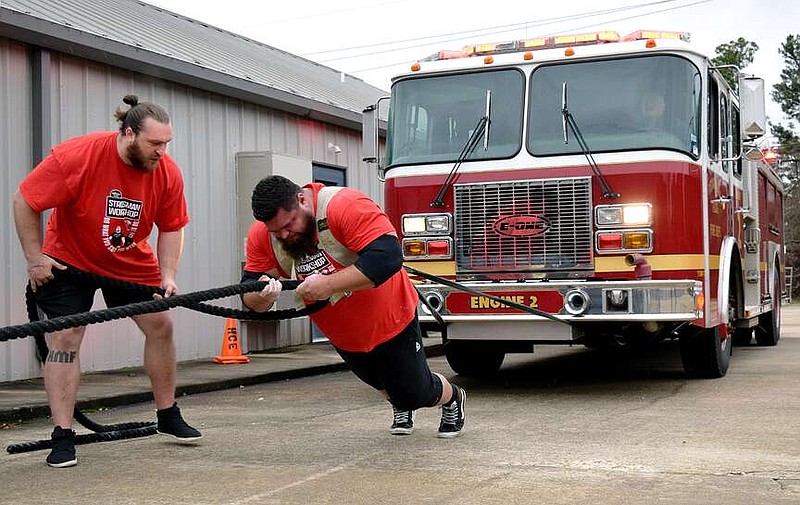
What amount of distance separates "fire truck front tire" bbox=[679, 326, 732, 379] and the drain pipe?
1140mm

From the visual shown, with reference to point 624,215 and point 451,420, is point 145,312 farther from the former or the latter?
point 624,215

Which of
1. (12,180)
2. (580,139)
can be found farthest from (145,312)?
(12,180)

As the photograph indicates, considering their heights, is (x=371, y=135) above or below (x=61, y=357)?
above

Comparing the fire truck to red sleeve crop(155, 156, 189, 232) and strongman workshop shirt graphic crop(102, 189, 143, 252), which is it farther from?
strongman workshop shirt graphic crop(102, 189, 143, 252)

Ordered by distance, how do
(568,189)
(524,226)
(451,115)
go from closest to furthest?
1. (568,189)
2. (524,226)
3. (451,115)

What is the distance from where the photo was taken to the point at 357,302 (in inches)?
240

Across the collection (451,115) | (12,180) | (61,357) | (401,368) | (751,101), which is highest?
(751,101)

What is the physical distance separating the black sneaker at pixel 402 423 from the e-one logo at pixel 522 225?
2.52m

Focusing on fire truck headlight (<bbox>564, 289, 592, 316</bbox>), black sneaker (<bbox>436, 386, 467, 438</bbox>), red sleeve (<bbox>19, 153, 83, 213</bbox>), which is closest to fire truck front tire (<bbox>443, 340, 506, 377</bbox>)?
fire truck headlight (<bbox>564, 289, 592, 316</bbox>)

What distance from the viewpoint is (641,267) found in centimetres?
878

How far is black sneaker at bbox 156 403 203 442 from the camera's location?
6.66 m

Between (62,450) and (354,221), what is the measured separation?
210 cm

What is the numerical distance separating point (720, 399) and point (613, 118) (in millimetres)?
2453

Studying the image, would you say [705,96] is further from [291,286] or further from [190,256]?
[190,256]
